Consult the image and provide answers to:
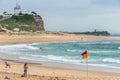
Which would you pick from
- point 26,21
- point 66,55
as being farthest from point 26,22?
point 66,55

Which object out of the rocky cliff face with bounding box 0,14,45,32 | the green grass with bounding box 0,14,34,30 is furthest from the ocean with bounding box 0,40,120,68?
the green grass with bounding box 0,14,34,30

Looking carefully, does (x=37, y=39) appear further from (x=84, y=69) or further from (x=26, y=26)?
(x=84, y=69)

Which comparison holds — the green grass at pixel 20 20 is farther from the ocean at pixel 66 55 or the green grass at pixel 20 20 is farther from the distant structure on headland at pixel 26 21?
the ocean at pixel 66 55

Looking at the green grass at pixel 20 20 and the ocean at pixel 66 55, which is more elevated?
the green grass at pixel 20 20

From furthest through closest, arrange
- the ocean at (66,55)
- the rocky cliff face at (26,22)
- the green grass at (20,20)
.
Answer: the green grass at (20,20) → the rocky cliff face at (26,22) → the ocean at (66,55)

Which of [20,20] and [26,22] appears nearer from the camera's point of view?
[26,22]

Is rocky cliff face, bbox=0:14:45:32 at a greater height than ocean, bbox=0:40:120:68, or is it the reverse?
rocky cliff face, bbox=0:14:45:32

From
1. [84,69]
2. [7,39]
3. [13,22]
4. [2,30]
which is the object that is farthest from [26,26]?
[84,69]

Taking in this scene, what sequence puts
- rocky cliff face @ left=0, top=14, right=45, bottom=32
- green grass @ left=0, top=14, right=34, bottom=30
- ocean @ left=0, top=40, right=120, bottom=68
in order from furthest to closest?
green grass @ left=0, top=14, right=34, bottom=30 < rocky cliff face @ left=0, top=14, right=45, bottom=32 < ocean @ left=0, top=40, right=120, bottom=68

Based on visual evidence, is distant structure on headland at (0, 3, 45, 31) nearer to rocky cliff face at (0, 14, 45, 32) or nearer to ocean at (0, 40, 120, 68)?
rocky cliff face at (0, 14, 45, 32)

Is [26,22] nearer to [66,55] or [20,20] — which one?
[20,20]

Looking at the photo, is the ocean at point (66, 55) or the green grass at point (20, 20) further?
the green grass at point (20, 20)


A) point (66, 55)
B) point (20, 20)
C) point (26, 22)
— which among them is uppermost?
point (20, 20)

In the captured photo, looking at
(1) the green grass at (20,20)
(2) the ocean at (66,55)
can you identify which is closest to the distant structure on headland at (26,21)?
(1) the green grass at (20,20)
